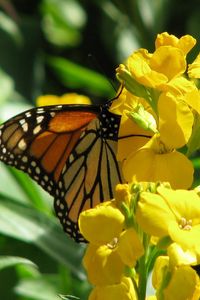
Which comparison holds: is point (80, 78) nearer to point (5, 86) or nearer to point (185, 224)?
point (5, 86)

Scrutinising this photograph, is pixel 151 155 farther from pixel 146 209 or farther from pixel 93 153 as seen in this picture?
pixel 93 153

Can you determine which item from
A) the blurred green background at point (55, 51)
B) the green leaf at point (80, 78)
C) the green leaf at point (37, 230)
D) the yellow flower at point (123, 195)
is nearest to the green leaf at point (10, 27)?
the blurred green background at point (55, 51)

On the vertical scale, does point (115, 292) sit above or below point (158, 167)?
below

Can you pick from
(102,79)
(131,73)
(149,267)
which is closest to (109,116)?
(131,73)

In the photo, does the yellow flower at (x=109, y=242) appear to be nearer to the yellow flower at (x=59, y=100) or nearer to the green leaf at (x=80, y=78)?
the yellow flower at (x=59, y=100)

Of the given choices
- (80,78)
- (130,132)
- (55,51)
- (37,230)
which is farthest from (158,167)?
(55,51)

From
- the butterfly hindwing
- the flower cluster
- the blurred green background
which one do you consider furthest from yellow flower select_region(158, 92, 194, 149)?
the blurred green background

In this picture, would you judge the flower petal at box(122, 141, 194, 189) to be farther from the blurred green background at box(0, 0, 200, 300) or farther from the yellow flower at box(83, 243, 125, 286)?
the blurred green background at box(0, 0, 200, 300)
